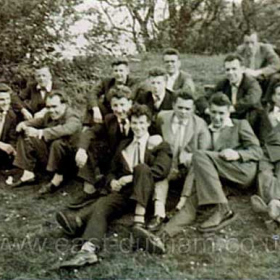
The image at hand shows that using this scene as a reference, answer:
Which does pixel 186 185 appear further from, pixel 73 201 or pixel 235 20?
pixel 235 20

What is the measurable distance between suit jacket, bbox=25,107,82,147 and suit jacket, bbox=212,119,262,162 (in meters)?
1.27

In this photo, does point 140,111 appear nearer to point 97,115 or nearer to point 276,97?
point 97,115

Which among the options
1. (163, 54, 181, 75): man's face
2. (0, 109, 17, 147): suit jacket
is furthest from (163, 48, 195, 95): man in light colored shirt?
(0, 109, 17, 147): suit jacket

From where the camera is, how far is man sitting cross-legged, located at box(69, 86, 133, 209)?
520 centimetres

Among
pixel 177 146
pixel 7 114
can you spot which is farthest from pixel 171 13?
pixel 177 146

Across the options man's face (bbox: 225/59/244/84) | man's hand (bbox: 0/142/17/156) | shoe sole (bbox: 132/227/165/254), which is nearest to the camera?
shoe sole (bbox: 132/227/165/254)

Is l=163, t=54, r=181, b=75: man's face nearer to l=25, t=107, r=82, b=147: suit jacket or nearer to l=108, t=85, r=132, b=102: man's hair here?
l=108, t=85, r=132, b=102: man's hair

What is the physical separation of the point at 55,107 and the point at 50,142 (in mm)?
290

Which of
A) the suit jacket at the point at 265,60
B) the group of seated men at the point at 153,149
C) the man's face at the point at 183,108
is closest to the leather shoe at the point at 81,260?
the group of seated men at the point at 153,149

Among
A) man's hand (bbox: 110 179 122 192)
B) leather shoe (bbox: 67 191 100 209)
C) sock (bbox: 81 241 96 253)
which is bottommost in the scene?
sock (bbox: 81 241 96 253)

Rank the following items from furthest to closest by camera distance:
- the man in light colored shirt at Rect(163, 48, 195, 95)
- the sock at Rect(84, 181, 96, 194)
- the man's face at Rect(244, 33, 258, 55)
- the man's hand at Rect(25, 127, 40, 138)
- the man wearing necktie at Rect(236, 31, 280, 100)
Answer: the man's face at Rect(244, 33, 258, 55)
the man wearing necktie at Rect(236, 31, 280, 100)
the man in light colored shirt at Rect(163, 48, 195, 95)
the man's hand at Rect(25, 127, 40, 138)
the sock at Rect(84, 181, 96, 194)

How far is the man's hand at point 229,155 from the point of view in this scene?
15.9ft

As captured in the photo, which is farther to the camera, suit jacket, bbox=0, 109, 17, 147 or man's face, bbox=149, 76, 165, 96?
suit jacket, bbox=0, 109, 17, 147

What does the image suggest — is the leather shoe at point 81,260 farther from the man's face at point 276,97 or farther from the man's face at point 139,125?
the man's face at point 276,97
